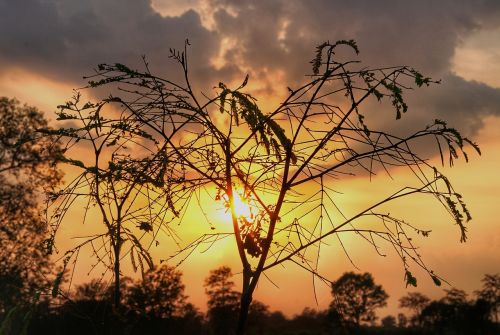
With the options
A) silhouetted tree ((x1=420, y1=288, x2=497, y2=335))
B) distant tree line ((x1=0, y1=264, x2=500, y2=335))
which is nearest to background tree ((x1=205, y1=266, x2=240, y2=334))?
distant tree line ((x1=0, y1=264, x2=500, y2=335))

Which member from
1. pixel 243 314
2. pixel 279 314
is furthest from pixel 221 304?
pixel 243 314

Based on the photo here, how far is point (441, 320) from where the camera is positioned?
87.3 meters

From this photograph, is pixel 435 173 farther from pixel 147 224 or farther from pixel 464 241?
pixel 147 224

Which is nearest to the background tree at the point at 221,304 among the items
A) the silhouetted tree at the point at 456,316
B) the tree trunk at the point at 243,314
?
the silhouetted tree at the point at 456,316

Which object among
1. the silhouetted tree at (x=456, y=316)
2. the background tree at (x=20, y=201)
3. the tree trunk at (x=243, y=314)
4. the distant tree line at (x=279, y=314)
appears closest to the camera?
the tree trunk at (x=243, y=314)

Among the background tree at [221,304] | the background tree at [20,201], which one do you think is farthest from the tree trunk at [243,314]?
the background tree at [221,304]

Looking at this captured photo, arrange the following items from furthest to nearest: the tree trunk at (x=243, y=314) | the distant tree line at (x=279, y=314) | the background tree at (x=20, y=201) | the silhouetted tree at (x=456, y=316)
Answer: the silhouetted tree at (x=456, y=316), the distant tree line at (x=279, y=314), the background tree at (x=20, y=201), the tree trunk at (x=243, y=314)

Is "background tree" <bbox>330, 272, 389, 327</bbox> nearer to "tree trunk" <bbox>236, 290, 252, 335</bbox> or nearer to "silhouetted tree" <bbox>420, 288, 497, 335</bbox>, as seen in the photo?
"silhouetted tree" <bbox>420, 288, 497, 335</bbox>

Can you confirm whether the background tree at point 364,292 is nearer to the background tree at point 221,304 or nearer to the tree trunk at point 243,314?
the background tree at point 221,304

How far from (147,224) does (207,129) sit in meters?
Answer: 1.04

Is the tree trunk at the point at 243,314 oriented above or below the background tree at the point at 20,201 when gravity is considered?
below

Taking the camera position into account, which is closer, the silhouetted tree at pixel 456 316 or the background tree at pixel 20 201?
the background tree at pixel 20 201

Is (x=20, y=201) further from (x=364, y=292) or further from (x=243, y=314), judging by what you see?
(x=364, y=292)

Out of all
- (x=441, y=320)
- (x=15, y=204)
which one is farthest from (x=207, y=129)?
(x=441, y=320)
